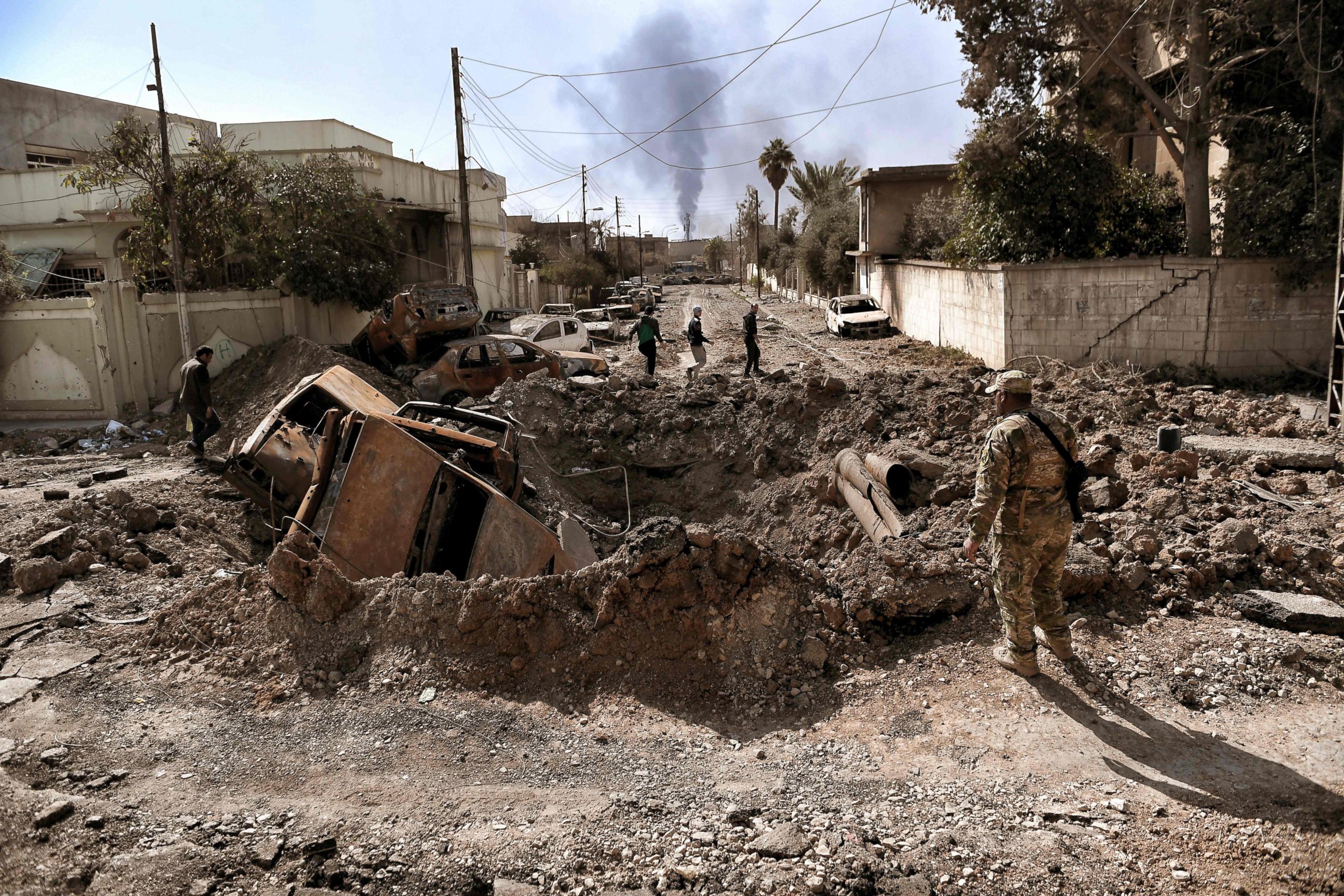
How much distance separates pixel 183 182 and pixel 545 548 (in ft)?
55.8

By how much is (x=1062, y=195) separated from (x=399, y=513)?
14.6 meters

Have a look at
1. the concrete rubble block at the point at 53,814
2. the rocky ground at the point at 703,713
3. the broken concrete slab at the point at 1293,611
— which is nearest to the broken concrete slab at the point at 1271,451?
the rocky ground at the point at 703,713

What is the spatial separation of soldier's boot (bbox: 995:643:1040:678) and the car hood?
A: 22.7m

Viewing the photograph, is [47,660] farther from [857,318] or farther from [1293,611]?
[857,318]

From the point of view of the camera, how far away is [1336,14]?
495 inches

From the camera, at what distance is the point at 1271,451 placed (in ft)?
29.3

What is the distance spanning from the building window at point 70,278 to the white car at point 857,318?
22.8 m

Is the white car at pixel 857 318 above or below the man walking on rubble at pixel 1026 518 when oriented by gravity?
above

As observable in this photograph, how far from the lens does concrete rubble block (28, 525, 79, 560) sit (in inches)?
285

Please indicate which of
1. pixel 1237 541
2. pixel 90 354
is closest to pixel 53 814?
pixel 1237 541

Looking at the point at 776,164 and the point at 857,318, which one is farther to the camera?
the point at 776,164

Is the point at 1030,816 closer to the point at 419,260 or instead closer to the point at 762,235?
the point at 419,260

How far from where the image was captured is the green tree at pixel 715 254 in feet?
396

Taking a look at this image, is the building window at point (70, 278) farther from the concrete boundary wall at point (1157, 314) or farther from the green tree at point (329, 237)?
the concrete boundary wall at point (1157, 314)
